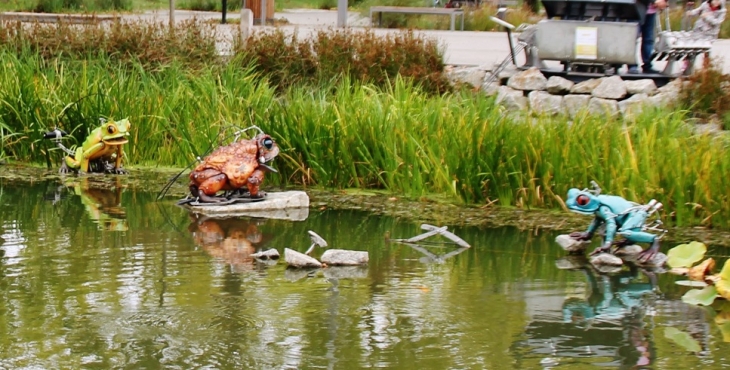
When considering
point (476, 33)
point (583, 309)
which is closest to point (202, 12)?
point (476, 33)

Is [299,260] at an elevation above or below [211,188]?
below

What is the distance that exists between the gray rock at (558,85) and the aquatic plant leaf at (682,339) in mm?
7918

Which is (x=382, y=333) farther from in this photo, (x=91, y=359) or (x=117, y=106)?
(x=117, y=106)

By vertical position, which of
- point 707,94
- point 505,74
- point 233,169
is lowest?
point 233,169

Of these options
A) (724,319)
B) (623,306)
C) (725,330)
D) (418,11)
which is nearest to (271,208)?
(623,306)

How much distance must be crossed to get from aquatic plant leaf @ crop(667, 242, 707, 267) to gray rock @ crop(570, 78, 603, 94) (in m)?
6.61

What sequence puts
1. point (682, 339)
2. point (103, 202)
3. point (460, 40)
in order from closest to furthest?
1. point (682, 339)
2. point (103, 202)
3. point (460, 40)

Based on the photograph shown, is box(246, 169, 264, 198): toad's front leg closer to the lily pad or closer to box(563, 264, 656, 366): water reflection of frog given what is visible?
box(563, 264, 656, 366): water reflection of frog

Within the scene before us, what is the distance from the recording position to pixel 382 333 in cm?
557

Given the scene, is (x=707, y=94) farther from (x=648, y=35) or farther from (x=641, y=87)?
(x=648, y=35)

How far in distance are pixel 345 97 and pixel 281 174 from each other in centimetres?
123

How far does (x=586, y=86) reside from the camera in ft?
43.8

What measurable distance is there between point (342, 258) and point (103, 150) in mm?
3766

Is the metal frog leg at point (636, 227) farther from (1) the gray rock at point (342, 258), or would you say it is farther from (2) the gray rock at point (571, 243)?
(1) the gray rock at point (342, 258)
